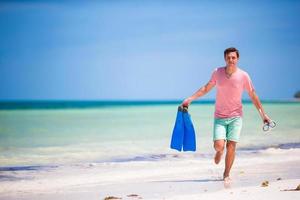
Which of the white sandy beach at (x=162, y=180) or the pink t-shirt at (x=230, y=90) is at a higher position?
the pink t-shirt at (x=230, y=90)

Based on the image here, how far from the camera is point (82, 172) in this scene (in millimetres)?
8883

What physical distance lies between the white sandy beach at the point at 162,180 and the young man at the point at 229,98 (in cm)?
67

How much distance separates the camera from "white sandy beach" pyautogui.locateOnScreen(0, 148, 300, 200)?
616cm

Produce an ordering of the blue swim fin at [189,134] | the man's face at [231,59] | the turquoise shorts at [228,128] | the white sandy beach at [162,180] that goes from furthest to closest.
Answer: the blue swim fin at [189,134]
the turquoise shorts at [228,128]
the man's face at [231,59]
the white sandy beach at [162,180]

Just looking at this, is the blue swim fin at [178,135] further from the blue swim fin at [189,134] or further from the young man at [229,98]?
the young man at [229,98]

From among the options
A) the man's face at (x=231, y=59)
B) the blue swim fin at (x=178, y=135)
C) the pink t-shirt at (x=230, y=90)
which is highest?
the man's face at (x=231, y=59)

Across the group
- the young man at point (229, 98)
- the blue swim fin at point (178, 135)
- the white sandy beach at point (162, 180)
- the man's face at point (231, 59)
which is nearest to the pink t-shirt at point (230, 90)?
the young man at point (229, 98)

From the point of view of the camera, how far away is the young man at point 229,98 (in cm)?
659

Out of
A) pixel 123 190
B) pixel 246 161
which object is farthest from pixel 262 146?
pixel 123 190

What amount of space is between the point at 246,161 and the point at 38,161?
4.51 meters

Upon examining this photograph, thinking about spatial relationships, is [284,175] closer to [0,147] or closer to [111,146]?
[111,146]

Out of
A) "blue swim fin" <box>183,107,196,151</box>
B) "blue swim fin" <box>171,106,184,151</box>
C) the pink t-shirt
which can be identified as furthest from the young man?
"blue swim fin" <box>171,106,184,151</box>

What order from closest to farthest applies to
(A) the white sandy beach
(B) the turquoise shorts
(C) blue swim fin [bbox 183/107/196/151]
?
1. (A) the white sandy beach
2. (B) the turquoise shorts
3. (C) blue swim fin [bbox 183/107/196/151]

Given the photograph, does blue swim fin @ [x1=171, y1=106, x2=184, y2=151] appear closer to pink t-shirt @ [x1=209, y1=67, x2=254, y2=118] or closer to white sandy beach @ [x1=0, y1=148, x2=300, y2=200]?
white sandy beach @ [x1=0, y1=148, x2=300, y2=200]
